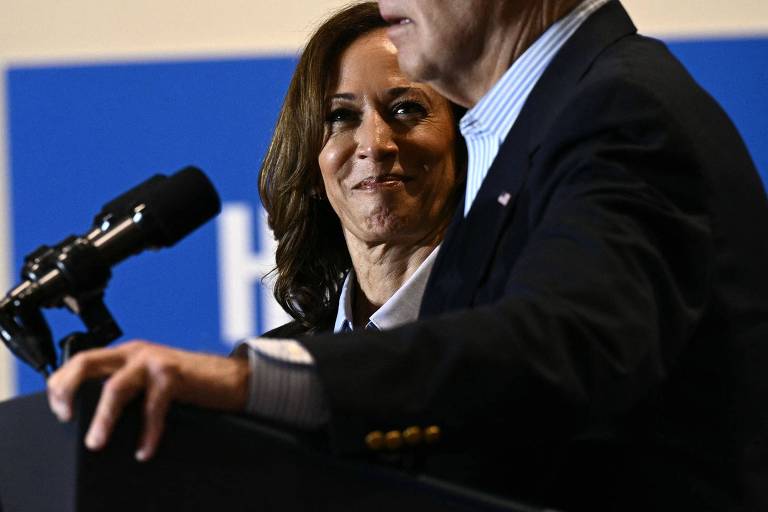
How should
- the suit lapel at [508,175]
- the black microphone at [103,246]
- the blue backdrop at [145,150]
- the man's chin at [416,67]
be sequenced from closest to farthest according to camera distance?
the black microphone at [103,246] < the suit lapel at [508,175] < the man's chin at [416,67] < the blue backdrop at [145,150]

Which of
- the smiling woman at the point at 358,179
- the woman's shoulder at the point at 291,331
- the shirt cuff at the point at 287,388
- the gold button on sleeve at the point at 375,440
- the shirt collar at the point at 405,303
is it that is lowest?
the woman's shoulder at the point at 291,331

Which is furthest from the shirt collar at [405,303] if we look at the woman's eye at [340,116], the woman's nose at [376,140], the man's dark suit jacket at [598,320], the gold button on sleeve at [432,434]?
the gold button on sleeve at [432,434]

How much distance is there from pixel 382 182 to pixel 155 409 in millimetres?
1383

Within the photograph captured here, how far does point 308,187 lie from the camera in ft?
7.77

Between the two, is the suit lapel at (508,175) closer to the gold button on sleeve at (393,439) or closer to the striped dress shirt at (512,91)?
the striped dress shirt at (512,91)

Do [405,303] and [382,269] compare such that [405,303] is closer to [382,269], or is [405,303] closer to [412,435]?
[382,269]

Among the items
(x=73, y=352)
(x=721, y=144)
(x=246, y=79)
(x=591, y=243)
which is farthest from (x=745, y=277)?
(x=246, y=79)

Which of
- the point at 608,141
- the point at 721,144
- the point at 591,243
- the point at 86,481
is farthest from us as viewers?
the point at 721,144

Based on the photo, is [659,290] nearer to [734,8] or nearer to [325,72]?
[325,72]

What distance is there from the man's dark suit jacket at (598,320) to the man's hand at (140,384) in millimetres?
90

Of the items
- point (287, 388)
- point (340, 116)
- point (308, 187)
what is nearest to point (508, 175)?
point (287, 388)

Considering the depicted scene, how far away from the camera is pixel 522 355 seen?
902 millimetres

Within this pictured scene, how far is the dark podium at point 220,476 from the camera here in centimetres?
86

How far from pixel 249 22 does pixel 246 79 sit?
0.50 ft
